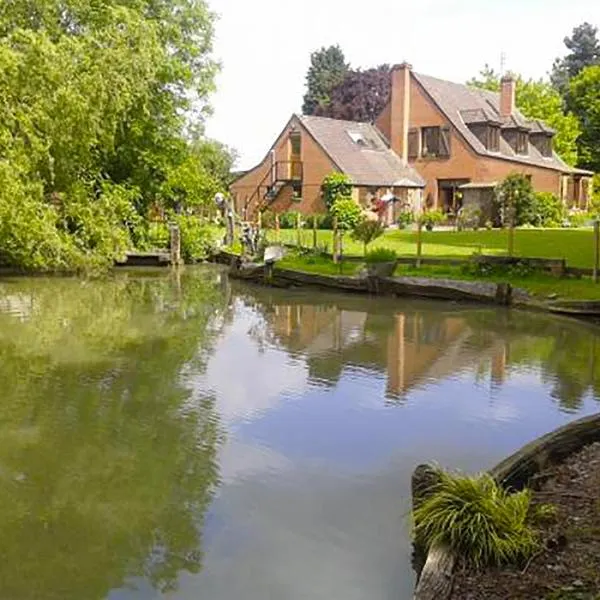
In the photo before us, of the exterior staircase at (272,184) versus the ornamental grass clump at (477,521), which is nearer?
the ornamental grass clump at (477,521)

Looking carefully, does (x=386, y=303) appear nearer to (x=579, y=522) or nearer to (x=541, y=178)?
(x=579, y=522)

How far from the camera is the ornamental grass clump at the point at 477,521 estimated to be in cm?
389

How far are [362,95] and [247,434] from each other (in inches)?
1757

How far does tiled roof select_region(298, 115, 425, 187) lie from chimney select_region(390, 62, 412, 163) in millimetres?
Result: 450

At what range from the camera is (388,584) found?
432 centimetres

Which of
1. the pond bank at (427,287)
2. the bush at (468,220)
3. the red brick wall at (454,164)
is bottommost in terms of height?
the pond bank at (427,287)

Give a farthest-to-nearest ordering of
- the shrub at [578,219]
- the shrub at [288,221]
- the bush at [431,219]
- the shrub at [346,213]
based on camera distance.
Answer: the shrub at [288,221] → the shrub at [578,219] → the shrub at [346,213] → the bush at [431,219]

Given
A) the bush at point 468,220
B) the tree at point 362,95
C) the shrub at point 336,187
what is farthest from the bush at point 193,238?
the tree at point 362,95

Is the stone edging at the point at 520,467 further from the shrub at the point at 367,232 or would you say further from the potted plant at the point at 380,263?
the shrub at the point at 367,232

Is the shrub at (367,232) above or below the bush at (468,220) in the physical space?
below

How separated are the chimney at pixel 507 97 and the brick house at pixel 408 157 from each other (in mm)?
666

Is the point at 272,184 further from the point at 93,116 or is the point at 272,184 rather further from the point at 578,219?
the point at 93,116

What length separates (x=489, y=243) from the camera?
70.1 feet

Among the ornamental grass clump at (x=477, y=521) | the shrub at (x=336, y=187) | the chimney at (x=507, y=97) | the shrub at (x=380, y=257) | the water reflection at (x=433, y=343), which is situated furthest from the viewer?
the chimney at (x=507, y=97)
